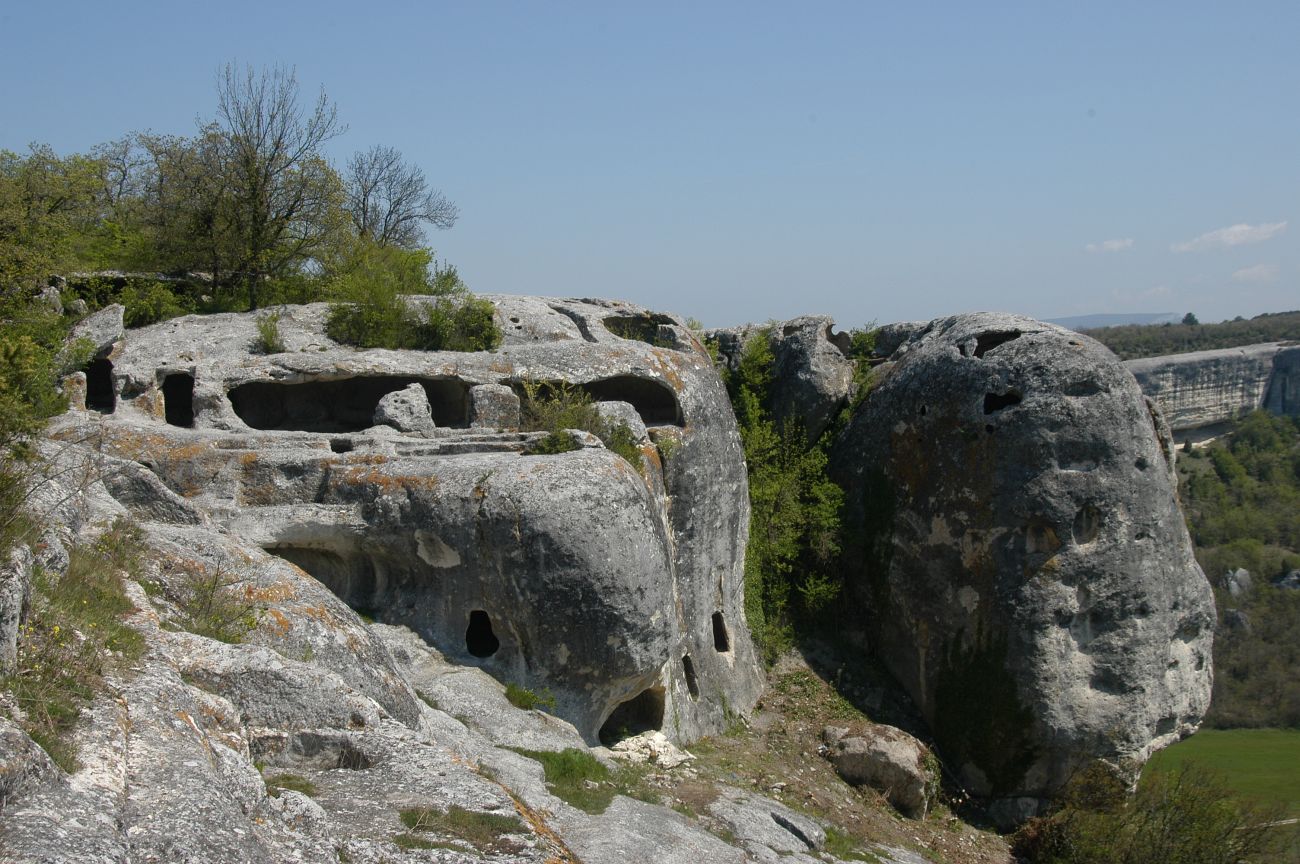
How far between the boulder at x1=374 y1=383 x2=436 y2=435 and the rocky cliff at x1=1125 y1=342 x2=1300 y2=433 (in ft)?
208

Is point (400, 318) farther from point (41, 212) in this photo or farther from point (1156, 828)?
point (1156, 828)

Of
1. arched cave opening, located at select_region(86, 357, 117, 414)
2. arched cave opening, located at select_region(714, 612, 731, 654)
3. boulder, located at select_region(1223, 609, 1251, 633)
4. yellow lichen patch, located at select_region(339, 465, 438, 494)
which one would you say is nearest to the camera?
yellow lichen patch, located at select_region(339, 465, 438, 494)

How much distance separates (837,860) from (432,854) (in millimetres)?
8580

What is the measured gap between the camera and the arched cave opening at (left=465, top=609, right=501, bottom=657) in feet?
43.7

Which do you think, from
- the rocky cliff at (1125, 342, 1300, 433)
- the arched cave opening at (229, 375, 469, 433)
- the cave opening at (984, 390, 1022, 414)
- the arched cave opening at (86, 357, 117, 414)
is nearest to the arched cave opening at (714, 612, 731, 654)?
the arched cave opening at (229, 375, 469, 433)

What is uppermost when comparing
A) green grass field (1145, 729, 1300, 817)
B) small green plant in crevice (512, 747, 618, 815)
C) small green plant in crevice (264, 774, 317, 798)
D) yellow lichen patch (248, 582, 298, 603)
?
yellow lichen patch (248, 582, 298, 603)

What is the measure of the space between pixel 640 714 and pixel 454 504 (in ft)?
14.9

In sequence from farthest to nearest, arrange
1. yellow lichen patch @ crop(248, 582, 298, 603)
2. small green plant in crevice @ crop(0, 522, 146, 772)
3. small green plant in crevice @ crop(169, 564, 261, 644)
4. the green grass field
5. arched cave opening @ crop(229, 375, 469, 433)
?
the green grass field < arched cave opening @ crop(229, 375, 469, 433) < yellow lichen patch @ crop(248, 582, 298, 603) < small green plant in crevice @ crop(169, 564, 261, 644) < small green plant in crevice @ crop(0, 522, 146, 772)

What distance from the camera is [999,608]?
18.8 m

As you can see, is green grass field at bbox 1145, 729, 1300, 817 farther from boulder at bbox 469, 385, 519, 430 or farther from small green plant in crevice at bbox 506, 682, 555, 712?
small green plant in crevice at bbox 506, 682, 555, 712

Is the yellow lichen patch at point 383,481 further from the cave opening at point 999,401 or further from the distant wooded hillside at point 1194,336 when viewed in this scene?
the distant wooded hillside at point 1194,336

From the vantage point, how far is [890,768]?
17.2 metres

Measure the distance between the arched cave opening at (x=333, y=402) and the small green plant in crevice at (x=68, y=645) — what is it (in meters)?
10.1

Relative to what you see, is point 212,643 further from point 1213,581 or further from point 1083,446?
point 1213,581
